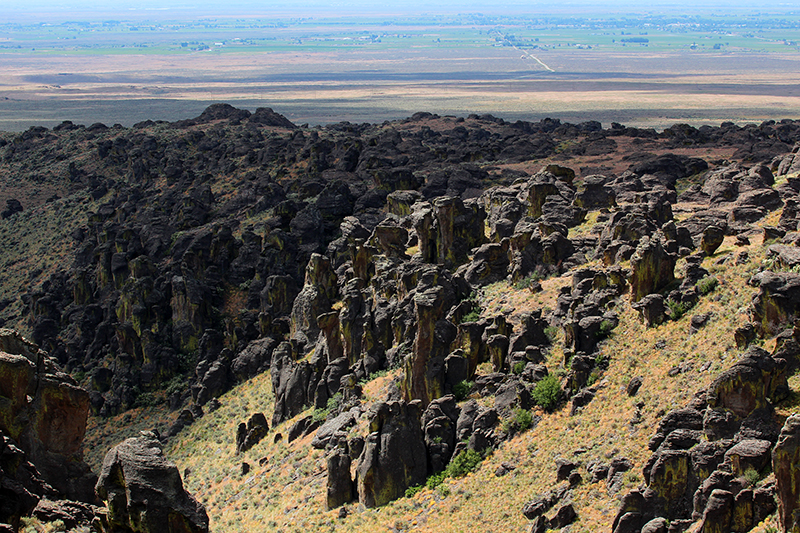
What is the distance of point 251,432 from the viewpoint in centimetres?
4659

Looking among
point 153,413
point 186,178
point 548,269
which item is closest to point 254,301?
point 153,413

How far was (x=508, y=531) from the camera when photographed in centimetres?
2844

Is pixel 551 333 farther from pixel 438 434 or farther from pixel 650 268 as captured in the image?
pixel 438 434

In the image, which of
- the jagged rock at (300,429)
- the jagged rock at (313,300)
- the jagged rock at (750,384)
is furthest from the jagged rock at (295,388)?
the jagged rock at (750,384)

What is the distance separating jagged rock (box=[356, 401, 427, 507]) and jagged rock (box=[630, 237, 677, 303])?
1127cm

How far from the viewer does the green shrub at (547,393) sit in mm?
33219

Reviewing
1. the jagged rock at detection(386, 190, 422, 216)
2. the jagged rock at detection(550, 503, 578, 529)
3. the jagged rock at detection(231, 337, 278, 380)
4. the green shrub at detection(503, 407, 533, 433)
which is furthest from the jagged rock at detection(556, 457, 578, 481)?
the jagged rock at detection(386, 190, 422, 216)

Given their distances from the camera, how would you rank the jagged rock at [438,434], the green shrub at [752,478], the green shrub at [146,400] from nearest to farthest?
the green shrub at [752,478]
the jagged rock at [438,434]
the green shrub at [146,400]

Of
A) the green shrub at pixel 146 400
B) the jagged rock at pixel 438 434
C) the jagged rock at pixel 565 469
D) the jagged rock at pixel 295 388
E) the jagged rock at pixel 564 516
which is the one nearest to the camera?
the jagged rock at pixel 564 516

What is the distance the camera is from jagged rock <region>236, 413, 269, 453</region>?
1833 inches

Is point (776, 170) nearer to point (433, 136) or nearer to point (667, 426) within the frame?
point (667, 426)

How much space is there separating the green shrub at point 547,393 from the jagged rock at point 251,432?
19035 millimetres

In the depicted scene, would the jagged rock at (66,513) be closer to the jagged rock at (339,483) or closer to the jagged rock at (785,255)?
the jagged rock at (339,483)

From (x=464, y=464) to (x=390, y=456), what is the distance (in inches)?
116
